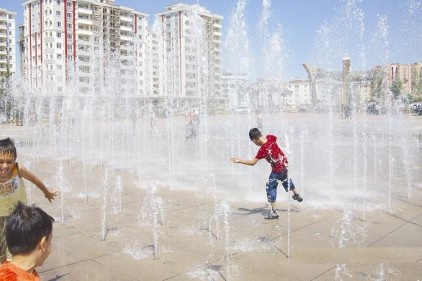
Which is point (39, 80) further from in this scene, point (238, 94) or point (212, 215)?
point (212, 215)

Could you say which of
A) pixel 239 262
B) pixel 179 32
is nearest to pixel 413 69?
pixel 179 32

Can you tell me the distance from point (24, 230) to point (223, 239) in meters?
3.36

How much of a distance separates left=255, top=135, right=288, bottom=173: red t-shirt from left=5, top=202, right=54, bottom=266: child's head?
13.6 ft

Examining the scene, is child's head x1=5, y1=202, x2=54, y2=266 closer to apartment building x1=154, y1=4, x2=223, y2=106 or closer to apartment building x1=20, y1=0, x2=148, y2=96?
apartment building x1=20, y1=0, x2=148, y2=96

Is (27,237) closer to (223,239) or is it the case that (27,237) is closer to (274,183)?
(223,239)

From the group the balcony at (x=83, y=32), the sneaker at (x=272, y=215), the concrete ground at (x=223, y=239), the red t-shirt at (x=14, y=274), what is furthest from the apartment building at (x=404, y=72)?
the red t-shirt at (x=14, y=274)

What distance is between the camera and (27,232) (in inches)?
73.8

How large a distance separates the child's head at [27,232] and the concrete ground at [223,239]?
2.09 metres

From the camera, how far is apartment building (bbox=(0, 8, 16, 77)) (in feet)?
286

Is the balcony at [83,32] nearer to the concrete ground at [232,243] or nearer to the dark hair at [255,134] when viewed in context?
the concrete ground at [232,243]

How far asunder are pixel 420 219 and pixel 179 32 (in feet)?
289

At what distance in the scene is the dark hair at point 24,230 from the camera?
6.14ft

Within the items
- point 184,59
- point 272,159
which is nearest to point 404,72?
point 184,59

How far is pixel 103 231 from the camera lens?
5309 mm
